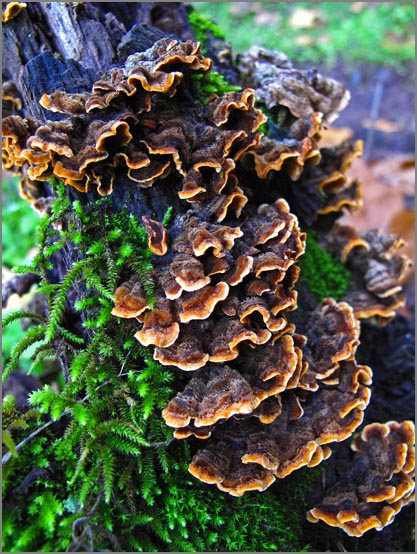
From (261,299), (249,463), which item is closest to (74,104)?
(261,299)

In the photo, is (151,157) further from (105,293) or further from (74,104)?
(105,293)

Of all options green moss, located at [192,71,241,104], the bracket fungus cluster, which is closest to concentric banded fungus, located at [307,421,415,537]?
the bracket fungus cluster

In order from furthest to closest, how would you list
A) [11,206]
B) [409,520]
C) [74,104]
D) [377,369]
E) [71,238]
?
1. [11,206]
2. [377,369]
3. [409,520]
4. [71,238]
5. [74,104]

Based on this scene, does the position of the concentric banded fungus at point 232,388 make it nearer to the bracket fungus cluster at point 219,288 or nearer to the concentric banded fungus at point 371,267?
the bracket fungus cluster at point 219,288

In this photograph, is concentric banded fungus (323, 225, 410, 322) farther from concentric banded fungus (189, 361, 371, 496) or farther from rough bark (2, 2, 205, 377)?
rough bark (2, 2, 205, 377)

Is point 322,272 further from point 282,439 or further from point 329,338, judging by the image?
point 282,439

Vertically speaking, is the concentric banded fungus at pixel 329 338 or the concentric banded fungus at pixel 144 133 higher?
the concentric banded fungus at pixel 144 133

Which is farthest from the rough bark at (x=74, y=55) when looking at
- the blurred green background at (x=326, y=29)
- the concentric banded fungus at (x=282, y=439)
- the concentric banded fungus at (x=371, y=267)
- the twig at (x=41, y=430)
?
the blurred green background at (x=326, y=29)
